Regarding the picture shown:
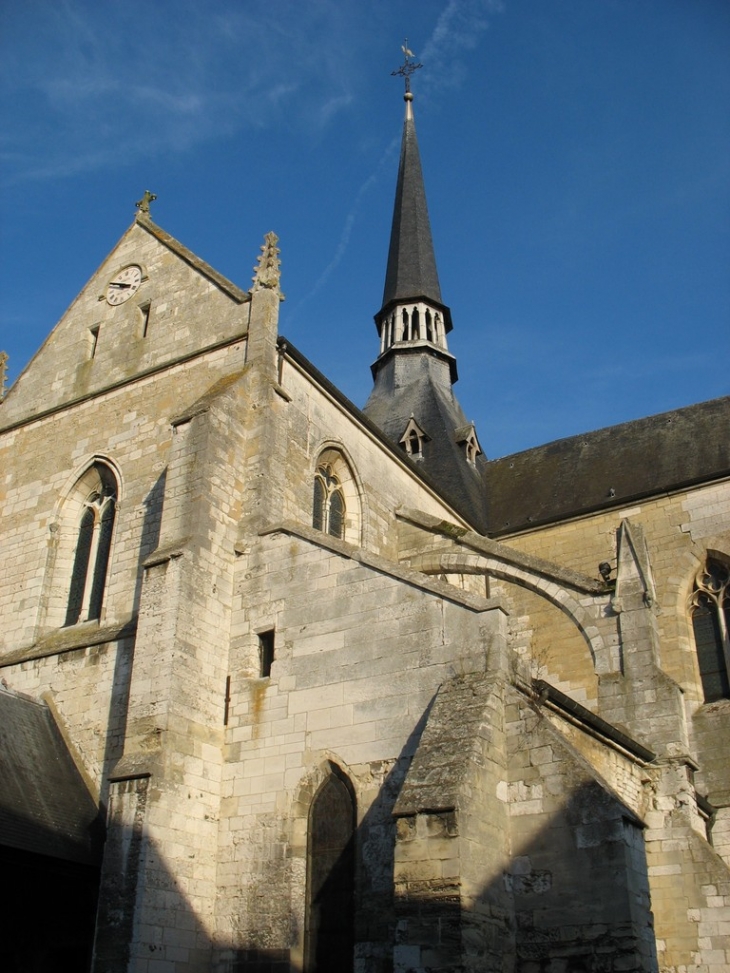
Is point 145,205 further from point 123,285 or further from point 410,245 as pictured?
point 410,245

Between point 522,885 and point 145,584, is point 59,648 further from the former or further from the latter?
point 522,885

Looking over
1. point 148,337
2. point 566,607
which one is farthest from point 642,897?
point 148,337

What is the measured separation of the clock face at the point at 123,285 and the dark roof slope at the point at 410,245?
1279 cm

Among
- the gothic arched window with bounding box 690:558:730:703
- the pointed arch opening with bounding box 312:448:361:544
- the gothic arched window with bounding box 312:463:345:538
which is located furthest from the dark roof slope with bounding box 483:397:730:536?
the gothic arched window with bounding box 312:463:345:538

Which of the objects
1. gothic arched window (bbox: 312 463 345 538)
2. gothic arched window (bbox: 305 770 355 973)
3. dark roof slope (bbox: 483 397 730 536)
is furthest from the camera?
dark roof slope (bbox: 483 397 730 536)

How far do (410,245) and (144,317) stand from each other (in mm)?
15472

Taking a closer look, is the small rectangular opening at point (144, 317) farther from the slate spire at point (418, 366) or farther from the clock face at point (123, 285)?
the slate spire at point (418, 366)

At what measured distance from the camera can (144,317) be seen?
15.7 m

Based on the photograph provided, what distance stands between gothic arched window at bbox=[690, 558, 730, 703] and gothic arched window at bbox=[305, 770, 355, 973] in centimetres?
766

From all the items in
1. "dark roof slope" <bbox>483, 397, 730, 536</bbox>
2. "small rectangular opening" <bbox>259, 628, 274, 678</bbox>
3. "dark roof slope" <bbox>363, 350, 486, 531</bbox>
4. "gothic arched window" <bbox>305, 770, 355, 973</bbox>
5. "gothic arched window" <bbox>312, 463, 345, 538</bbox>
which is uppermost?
"dark roof slope" <bbox>363, 350, 486, 531</bbox>

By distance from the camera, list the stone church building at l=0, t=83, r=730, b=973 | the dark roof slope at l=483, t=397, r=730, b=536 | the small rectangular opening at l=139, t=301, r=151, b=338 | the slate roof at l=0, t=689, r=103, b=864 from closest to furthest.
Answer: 1. the stone church building at l=0, t=83, r=730, b=973
2. the slate roof at l=0, t=689, r=103, b=864
3. the small rectangular opening at l=139, t=301, r=151, b=338
4. the dark roof slope at l=483, t=397, r=730, b=536

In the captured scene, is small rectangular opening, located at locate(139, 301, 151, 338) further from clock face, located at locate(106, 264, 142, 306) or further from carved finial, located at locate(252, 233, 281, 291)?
carved finial, located at locate(252, 233, 281, 291)

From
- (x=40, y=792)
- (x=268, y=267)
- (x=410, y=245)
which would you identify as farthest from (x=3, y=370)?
(x=410, y=245)

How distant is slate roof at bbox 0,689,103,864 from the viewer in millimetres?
10016
